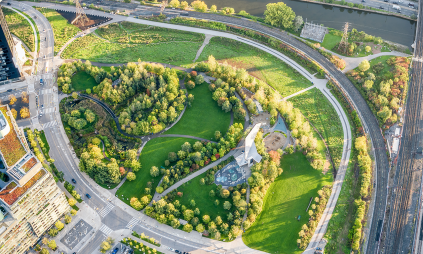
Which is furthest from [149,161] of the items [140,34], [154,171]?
[140,34]

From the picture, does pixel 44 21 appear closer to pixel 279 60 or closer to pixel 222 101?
pixel 222 101

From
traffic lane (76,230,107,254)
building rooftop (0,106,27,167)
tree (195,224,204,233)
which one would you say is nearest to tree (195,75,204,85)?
tree (195,224,204,233)

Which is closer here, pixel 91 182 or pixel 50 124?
pixel 91 182

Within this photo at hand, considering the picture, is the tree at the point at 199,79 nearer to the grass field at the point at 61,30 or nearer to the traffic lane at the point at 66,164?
the traffic lane at the point at 66,164

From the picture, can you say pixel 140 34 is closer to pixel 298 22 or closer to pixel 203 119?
pixel 203 119

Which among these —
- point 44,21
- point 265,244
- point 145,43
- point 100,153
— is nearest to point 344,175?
point 265,244

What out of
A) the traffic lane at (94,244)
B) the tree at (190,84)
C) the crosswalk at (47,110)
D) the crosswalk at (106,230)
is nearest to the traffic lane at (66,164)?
the crosswalk at (106,230)
